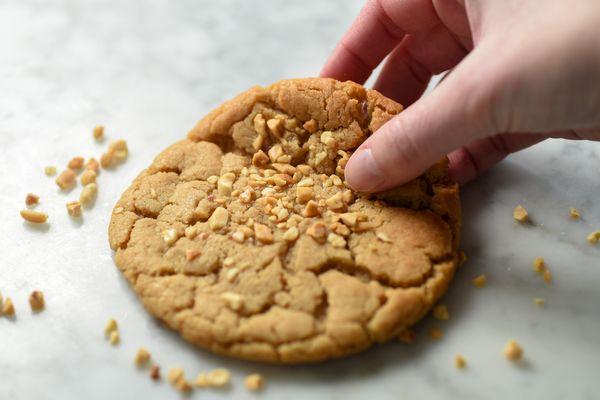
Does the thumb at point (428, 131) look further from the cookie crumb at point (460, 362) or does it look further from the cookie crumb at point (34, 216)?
the cookie crumb at point (34, 216)

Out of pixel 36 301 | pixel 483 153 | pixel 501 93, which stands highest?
pixel 36 301

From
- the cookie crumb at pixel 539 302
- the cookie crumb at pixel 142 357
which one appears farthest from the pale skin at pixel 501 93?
the cookie crumb at pixel 142 357

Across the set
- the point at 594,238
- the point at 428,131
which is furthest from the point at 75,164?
the point at 594,238

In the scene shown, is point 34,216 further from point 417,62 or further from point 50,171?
point 417,62

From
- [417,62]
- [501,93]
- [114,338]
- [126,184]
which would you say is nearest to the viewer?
[501,93]

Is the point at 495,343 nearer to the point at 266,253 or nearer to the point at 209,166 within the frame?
the point at 266,253

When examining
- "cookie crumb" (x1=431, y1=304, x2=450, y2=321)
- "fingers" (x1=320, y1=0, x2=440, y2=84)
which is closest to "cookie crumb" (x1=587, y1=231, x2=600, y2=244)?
"cookie crumb" (x1=431, y1=304, x2=450, y2=321)
